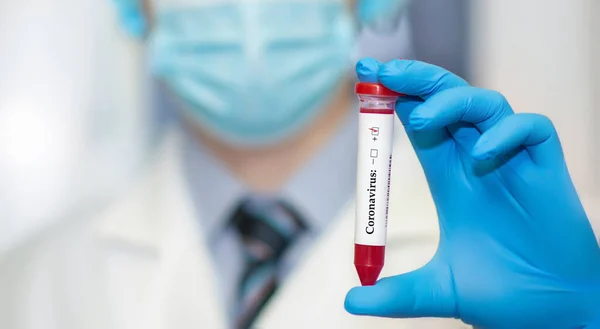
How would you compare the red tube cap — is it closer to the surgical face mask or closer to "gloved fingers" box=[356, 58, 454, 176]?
"gloved fingers" box=[356, 58, 454, 176]

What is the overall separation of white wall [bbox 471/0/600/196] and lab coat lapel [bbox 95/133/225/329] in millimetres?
608

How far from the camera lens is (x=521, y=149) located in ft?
2.67

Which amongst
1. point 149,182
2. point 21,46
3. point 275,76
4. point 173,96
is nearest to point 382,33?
point 275,76

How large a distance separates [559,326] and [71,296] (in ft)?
3.12

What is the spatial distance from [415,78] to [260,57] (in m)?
0.53

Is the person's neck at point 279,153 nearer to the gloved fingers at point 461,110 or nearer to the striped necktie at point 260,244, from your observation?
the striped necktie at point 260,244

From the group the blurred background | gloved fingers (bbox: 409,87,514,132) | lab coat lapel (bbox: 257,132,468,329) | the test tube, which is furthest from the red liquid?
the blurred background

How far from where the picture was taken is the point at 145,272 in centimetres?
139

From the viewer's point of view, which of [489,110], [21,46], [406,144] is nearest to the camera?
[489,110]

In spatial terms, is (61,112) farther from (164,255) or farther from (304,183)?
(304,183)

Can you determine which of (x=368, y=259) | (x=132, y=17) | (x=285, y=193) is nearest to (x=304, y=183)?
(x=285, y=193)

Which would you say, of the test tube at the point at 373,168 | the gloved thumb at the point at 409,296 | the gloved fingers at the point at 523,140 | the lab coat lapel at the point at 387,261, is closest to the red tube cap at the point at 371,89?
the test tube at the point at 373,168

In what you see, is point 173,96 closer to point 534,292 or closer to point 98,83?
point 98,83

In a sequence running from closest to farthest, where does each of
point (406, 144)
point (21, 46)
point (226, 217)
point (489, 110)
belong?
1. point (489, 110)
2. point (406, 144)
3. point (226, 217)
4. point (21, 46)
